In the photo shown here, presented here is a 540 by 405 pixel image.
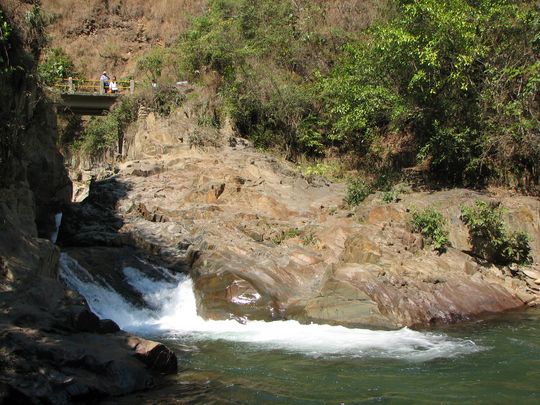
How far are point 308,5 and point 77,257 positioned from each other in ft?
66.0

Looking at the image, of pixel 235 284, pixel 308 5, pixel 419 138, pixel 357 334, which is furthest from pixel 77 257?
pixel 308 5

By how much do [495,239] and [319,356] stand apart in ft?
27.3

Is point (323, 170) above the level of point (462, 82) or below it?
below

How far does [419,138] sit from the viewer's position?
22.0 m

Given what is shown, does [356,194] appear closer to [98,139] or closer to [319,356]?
[319,356]

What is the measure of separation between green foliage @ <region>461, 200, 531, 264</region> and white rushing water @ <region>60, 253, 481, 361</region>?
533cm

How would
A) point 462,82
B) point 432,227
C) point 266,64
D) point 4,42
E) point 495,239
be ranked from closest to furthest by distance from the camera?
point 4,42
point 495,239
point 432,227
point 462,82
point 266,64

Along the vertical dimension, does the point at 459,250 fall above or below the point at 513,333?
above

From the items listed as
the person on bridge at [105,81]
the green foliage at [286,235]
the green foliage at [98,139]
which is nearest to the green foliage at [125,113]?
the green foliage at [98,139]

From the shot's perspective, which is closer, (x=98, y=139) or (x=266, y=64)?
(x=266, y=64)

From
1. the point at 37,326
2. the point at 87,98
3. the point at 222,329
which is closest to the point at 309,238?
the point at 222,329

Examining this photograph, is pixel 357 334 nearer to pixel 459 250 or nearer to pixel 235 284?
pixel 235 284

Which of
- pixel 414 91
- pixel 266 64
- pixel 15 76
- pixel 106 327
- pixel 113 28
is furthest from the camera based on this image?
pixel 113 28

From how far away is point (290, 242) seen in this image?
16531 millimetres
